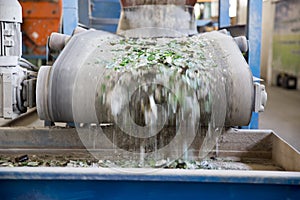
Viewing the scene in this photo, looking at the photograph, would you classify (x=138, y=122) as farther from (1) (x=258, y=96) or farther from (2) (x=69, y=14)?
(2) (x=69, y=14)

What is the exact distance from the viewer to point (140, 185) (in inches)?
51.4

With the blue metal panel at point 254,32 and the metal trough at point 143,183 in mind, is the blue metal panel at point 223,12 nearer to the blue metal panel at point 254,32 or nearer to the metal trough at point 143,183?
the blue metal panel at point 254,32

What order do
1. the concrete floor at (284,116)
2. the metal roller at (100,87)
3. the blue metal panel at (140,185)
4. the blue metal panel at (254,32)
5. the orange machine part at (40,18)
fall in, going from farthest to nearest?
the orange machine part at (40,18) → the concrete floor at (284,116) → the blue metal panel at (254,32) → the metal roller at (100,87) → the blue metal panel at (140,185)

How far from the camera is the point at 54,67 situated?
1.76 metres

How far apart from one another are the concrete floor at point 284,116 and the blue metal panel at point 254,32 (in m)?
1.18

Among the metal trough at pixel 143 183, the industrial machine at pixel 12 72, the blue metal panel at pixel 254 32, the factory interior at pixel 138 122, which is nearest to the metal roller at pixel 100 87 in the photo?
the factory interior at pixel 138 122

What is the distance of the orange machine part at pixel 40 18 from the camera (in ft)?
18.3

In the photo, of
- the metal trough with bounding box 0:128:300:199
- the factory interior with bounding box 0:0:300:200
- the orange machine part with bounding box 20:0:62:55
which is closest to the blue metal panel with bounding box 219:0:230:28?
the factory interior with bounding box 0:0:300:200

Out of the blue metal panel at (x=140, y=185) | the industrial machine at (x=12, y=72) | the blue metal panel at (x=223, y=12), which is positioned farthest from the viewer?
the blue metal panel at (x=223, y=12)

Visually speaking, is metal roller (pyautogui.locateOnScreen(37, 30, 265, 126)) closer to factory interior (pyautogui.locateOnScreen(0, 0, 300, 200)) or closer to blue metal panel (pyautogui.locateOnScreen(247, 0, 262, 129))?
factory interior (pyautogui.locateOnScreen(0, 0, 300, 200))

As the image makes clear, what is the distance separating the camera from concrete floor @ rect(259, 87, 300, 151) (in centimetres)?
379

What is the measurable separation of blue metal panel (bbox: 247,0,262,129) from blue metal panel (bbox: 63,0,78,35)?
3.78ft

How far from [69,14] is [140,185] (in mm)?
1574

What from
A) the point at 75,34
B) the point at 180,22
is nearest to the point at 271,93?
the point at 180,22
